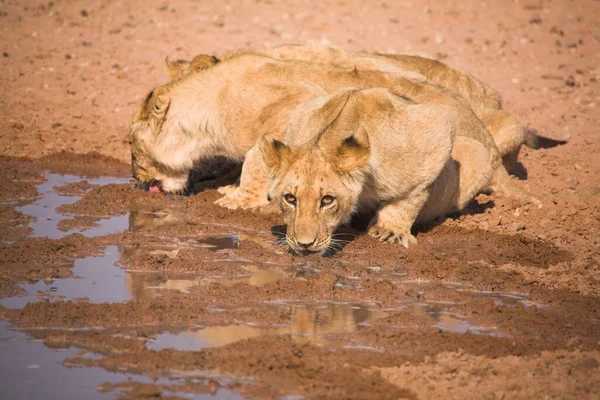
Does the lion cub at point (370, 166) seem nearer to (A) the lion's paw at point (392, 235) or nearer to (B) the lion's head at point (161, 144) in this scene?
(A) the lion's paw at point (392, 235)

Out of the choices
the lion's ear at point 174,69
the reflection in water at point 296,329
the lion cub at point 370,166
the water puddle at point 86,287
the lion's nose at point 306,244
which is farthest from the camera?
the lion's ear at point 174,69

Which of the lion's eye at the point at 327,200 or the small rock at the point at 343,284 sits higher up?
the lion's eye at the point at 327,200

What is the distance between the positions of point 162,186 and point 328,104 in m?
2.90

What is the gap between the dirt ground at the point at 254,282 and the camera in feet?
17.8

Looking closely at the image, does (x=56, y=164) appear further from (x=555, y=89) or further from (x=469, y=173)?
(x=555, y=89)

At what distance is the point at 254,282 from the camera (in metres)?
7.29

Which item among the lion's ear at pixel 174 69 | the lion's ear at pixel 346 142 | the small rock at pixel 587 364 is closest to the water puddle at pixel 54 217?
the lion's ear at pixel 174 69

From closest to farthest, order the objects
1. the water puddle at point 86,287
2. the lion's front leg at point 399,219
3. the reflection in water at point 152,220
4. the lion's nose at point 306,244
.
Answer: the water puddle at point 86,287, the lion's nose at point 306,244, the lion's front leg at point 399,219, the reflection in water at point 152,220

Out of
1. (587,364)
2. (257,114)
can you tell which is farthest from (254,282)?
(257,114)

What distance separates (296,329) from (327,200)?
169cm

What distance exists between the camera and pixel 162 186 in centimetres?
1088

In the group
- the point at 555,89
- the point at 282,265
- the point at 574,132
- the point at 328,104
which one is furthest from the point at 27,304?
the point at 555,89

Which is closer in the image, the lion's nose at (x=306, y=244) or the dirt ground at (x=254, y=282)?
the dirt ground at (x=254, y=282)

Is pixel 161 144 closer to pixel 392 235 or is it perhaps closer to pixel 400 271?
pixel 392 235
